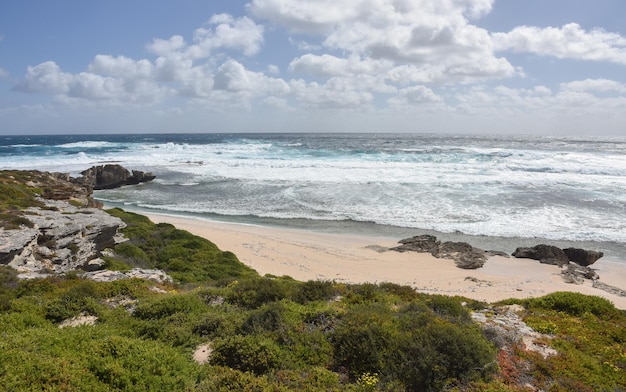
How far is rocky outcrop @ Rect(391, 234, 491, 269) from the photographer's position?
57.2ft

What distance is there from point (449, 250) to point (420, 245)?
140 cm

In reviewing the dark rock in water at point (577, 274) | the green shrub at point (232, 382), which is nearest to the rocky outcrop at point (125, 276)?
the green shrub at point (232, 382)

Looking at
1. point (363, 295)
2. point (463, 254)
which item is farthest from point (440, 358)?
point (463, 254)

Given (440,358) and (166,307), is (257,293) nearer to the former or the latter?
(166,307)

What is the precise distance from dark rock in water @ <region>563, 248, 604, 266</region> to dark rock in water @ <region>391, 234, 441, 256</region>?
5.97 m

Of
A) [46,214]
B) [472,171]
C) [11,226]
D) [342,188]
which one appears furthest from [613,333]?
[472,171]

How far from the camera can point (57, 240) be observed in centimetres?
1266

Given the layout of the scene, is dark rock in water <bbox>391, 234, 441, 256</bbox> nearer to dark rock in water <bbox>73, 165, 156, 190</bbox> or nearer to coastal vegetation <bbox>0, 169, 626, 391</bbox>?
coastal vegetation <bbox>0, 169, 626, 391</bbox>

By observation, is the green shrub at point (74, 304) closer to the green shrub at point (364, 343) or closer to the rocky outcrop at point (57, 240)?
the rocky outcrop at point (57, 240)

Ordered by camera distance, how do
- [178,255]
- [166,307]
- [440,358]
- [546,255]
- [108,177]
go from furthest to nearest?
[108,177] → [546,255] → [178,255] → [166,307] → [440,358]

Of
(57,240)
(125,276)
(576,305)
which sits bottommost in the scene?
(576,305)

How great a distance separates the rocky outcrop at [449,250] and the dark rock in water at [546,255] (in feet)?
5.48

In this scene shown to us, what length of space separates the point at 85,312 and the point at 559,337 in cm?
964

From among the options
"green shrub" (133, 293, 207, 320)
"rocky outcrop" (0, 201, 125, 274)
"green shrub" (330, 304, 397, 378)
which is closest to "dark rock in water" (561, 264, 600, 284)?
"green shrub" (330, 304, 397, 378)
